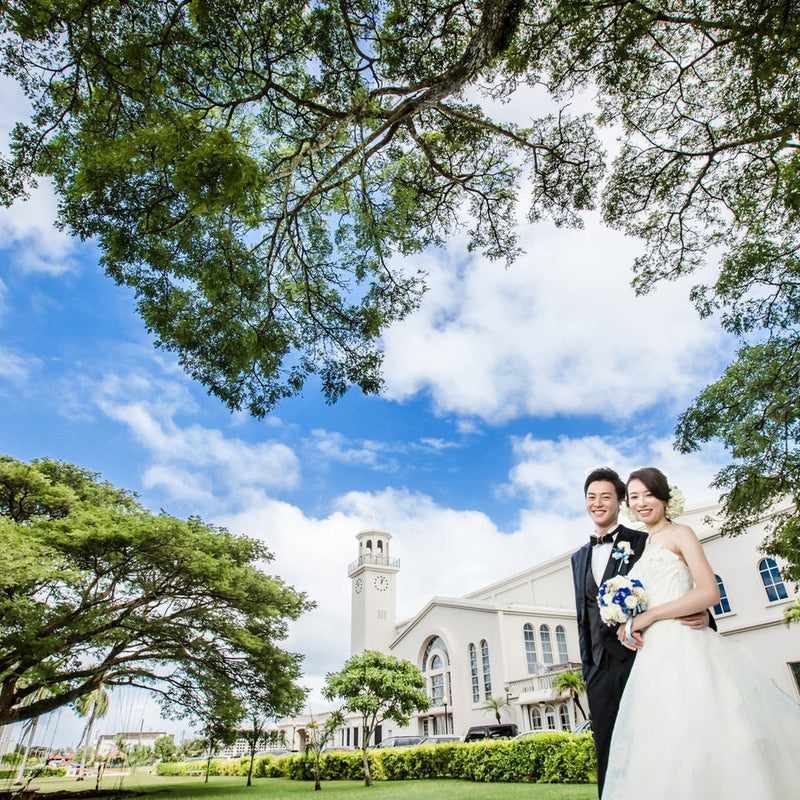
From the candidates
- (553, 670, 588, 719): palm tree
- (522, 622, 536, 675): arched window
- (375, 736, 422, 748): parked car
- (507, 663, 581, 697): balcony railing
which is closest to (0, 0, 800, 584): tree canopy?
(553, 670, 588, 719): palm tree

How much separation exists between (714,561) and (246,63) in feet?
64.4

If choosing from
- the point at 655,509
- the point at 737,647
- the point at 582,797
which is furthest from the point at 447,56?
the point at 582,797

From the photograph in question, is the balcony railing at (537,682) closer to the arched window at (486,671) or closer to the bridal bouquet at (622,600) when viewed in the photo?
the arched window at (486,671)

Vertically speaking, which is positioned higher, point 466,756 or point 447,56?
point 447,56

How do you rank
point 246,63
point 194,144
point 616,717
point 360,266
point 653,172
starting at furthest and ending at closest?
point 360,266
point 653,172
point 246,63
point 194,144
point 616,717

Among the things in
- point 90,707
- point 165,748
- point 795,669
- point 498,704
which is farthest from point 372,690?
point 165,748

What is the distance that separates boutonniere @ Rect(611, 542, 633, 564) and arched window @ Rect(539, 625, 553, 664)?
88.3ft

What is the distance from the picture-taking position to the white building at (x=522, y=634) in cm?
1623

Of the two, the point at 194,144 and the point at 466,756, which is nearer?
the point at 194,144

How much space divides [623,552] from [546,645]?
27137mm

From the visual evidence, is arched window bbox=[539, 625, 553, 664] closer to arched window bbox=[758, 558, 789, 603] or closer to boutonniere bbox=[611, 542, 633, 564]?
arched window bbox=[758, 558, 789, 603]

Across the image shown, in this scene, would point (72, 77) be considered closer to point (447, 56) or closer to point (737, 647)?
point (447, 56)

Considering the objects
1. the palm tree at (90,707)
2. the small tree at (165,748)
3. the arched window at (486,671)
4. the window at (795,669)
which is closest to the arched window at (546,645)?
the arched window at (486,671)

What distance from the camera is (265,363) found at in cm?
673
